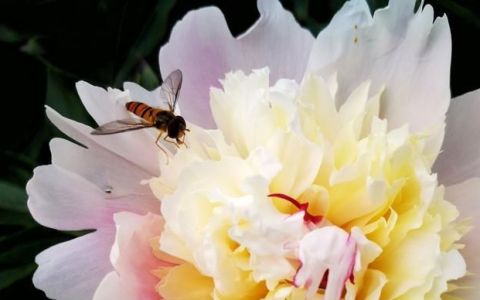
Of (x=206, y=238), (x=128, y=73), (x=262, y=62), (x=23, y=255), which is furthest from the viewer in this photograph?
(x=128, y=73)

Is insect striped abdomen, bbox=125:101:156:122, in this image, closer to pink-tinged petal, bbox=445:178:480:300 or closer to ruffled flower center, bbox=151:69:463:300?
ruffled flower center, bbox=151:69:463:300

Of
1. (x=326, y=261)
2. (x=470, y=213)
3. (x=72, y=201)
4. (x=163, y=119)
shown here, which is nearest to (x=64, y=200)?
(x=72, y=201)

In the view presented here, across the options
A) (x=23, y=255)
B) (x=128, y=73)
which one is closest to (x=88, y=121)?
(x=128, y=73)

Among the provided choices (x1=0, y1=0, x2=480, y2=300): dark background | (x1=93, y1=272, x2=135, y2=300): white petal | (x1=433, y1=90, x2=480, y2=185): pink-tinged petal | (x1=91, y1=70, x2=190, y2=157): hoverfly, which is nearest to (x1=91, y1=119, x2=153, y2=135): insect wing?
(x1=91, y1=70, x2=190, y2=157): hoverfly

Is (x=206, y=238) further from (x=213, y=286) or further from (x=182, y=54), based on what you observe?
(x=182, y=54)

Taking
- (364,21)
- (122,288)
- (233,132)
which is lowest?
(122,288)

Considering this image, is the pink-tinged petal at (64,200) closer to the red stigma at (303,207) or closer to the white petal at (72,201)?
the white petal at (72,201)

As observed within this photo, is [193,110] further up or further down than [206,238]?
further up

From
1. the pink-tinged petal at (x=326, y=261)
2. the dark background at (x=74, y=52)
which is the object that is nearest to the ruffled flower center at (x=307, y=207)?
the pink-tinged petal at (x=326, y=261)
